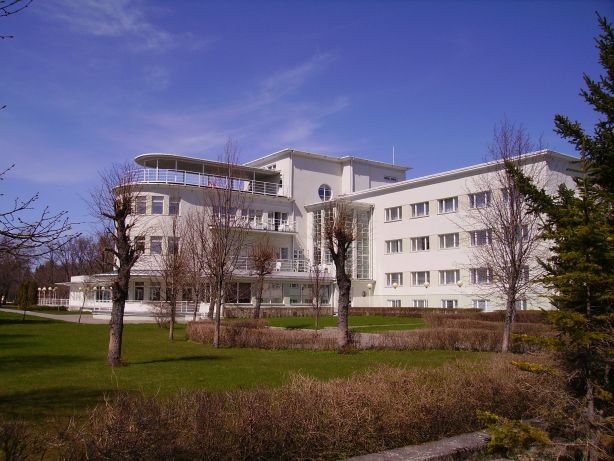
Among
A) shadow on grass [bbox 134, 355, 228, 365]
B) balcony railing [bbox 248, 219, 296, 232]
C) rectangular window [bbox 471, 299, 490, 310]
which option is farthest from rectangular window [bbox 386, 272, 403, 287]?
shadow on grass [bbox 134, 355, 228, 365]

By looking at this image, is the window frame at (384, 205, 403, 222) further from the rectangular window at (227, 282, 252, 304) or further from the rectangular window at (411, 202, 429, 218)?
the rectangular window at (227, 282, 252, 304)

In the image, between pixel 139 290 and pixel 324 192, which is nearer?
pixel 139 290

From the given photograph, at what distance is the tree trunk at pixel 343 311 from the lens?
19.0 metres

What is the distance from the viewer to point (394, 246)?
48375 millimetres

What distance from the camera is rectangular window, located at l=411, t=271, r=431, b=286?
147 feet

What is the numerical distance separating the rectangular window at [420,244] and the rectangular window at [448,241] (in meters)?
1.27

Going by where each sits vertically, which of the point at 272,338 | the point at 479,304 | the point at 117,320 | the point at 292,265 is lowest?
the point at 272,338

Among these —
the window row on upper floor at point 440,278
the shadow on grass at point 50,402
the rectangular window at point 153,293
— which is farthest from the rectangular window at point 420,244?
the shadow on grass at point 50,402

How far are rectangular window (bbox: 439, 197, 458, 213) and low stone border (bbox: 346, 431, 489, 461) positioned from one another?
3749 centimetres

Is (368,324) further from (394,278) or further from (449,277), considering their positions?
(394,278)

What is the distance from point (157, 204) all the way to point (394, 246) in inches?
795

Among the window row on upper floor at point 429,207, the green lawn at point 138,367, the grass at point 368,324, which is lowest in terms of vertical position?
the green lawn at point 138,367

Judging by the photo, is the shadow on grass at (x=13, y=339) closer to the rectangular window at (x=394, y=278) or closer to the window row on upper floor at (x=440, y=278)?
the window row on upper floor at (x=440, y=278)

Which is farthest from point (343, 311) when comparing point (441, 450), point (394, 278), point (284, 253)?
point (284, 253)
